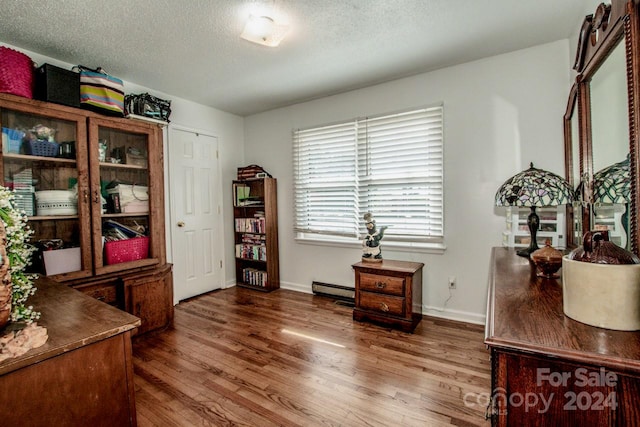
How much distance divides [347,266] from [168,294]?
197 centimetres

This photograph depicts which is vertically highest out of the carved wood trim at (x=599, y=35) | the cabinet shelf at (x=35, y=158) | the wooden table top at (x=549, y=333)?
the carved wood trim at (x=599, y=35)

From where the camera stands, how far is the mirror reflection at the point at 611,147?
1044 millimetres

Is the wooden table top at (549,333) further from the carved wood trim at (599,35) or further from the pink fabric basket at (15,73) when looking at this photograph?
the pink fabric basket at (15,73)

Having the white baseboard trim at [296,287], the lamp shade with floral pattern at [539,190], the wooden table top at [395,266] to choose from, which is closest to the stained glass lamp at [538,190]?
the lamp shade with floral pattern at [539,190]

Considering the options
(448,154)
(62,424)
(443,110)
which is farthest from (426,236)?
(62,424)

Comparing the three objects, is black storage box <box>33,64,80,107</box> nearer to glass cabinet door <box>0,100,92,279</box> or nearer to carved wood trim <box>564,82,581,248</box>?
glass cabinet door <box>0,100,92,279</box>

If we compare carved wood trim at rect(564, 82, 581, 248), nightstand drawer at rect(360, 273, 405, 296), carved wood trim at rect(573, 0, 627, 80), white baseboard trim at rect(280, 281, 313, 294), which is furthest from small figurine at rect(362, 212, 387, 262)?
carved wood trim at rect(573, 0, 627, 80)

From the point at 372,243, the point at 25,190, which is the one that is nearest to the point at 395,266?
the point at 372,243

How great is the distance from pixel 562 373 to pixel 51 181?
326 centimetres

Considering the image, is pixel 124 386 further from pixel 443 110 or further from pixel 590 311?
pixel 443 110

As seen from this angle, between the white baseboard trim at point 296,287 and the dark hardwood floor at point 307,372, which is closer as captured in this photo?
the dark hardwood floor at point 307,372

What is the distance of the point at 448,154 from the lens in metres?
2.85

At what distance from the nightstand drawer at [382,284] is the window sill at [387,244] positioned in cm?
52

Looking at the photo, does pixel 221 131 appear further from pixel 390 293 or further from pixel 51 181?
pixel 390 293
